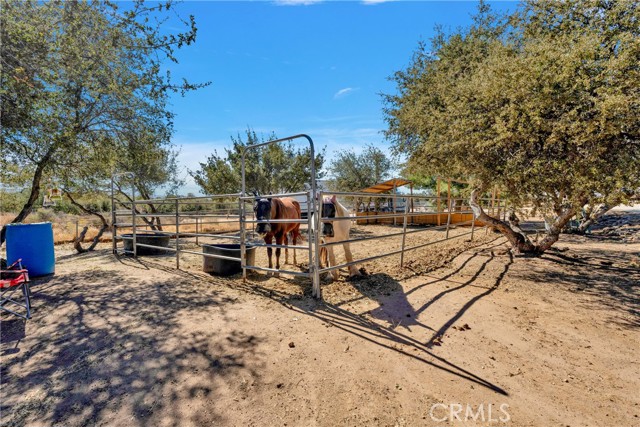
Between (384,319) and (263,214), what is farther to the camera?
(263,214)

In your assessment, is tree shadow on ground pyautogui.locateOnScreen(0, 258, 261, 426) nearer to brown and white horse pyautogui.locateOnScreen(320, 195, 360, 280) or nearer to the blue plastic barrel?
the blue plastic barrel

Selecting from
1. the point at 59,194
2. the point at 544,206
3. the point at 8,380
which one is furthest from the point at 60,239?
the point at 544,206

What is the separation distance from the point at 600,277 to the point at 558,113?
9.78ft

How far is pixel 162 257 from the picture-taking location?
6.83 metres

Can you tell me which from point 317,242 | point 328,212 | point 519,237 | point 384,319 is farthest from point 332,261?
point 519,237

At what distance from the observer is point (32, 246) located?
4508mm

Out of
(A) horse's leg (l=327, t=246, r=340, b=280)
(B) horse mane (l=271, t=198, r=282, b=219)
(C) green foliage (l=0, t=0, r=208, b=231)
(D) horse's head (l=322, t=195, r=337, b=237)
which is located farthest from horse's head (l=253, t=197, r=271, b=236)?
(C) green foliage (l=0, t=0, r=208, b=231)

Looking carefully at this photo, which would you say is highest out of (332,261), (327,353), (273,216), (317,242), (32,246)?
(273,216)

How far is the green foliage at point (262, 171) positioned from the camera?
41.4 ft

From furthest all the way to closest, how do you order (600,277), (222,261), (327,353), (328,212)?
(222,261) < (600,277) < (328,212) < (327,353)

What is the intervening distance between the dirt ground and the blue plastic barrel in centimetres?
46

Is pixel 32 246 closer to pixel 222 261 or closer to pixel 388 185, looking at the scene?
pixel 222 261

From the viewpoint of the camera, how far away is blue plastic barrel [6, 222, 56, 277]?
4.35 metres

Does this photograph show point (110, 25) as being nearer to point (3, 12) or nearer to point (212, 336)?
point (3, 12)
